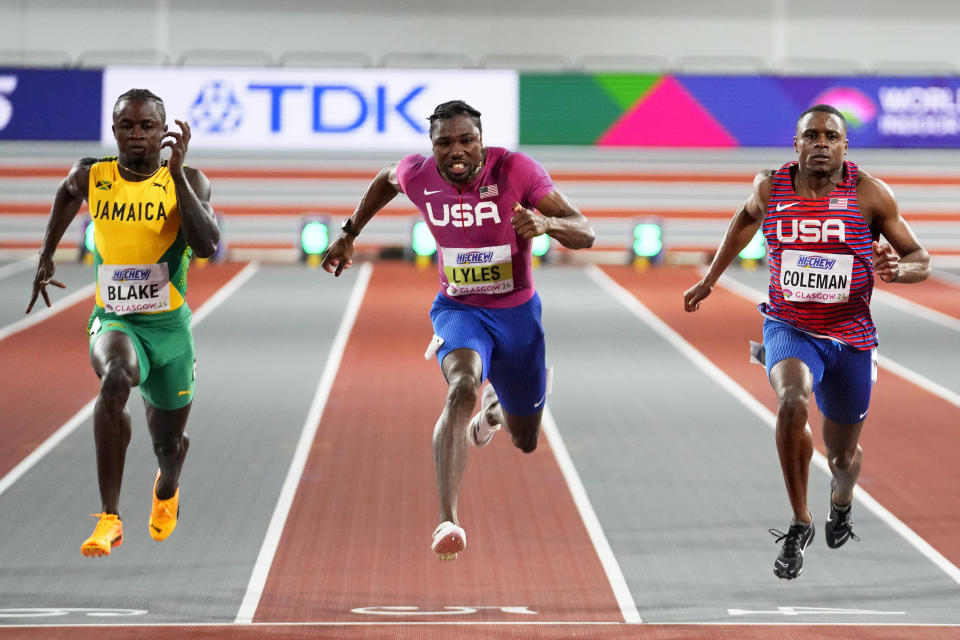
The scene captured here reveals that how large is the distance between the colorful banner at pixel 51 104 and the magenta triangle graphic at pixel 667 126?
826 centimetres

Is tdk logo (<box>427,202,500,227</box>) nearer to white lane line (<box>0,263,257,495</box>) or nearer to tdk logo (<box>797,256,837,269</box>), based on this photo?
tdk logo (<box>797,256,837,269</box>)

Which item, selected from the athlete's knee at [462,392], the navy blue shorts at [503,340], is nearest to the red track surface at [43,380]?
the navy blue shorts at [503,340]

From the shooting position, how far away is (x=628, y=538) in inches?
312

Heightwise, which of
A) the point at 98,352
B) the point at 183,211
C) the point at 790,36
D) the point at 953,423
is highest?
the point at 790,36

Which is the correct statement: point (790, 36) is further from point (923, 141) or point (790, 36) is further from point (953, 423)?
point (953, 423)

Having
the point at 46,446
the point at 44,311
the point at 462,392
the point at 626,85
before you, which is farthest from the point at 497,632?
the point at 626,85

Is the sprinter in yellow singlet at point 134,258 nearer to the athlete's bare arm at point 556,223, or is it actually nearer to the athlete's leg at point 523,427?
the athlete's bare arm at point 556,223

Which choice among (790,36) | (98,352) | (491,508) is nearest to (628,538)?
(491,508)

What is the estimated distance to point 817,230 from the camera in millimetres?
5848

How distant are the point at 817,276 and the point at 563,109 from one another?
17235 millimetres

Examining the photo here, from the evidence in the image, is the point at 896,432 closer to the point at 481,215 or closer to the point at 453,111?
the point at 481,215

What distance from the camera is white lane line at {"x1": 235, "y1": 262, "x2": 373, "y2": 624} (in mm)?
6754

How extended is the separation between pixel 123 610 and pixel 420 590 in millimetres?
1439

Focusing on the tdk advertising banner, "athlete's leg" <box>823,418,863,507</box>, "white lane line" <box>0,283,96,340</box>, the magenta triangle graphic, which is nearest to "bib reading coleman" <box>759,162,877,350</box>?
"athlete's leg" <box>823,418,863,507</box>
